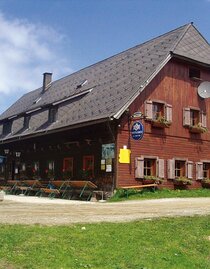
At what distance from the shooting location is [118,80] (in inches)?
1015

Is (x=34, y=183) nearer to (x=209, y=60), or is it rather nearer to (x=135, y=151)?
(x=135, y=151)

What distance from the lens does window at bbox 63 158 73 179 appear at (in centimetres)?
2536

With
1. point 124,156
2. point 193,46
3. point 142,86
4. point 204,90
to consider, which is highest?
point 193,46

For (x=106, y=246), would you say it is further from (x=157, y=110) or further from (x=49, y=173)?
(x=49, y=173)

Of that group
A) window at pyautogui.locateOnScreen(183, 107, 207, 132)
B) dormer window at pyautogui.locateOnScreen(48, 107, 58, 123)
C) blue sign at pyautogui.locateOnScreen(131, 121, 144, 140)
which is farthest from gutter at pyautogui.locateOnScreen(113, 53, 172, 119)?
dormer window at pyautogui.locateOnScreen(48, 107, 58, 123)

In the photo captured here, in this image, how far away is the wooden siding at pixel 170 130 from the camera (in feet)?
73.6

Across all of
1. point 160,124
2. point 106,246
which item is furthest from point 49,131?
point 106,246

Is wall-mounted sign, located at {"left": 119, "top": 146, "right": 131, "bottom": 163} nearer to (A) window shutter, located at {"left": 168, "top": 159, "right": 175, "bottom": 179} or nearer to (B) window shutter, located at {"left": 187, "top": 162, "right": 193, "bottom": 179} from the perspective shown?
(A) window shutter, located at {"left": 168, "top": 159, "right": 175, "bottom": 179}

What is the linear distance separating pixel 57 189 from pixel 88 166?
2.18 m

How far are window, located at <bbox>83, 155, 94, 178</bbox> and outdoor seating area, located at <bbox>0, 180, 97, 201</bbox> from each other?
0.94 m

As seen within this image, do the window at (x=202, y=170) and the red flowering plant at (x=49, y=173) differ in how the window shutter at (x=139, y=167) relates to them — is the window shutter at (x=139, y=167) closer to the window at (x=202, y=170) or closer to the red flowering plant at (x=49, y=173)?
the window at (x=202, y=170)

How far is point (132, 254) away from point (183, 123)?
57.6 ft

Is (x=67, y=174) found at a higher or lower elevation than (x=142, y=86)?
lower

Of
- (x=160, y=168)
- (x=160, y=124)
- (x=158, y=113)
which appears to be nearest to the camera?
(x=160, y=168)
